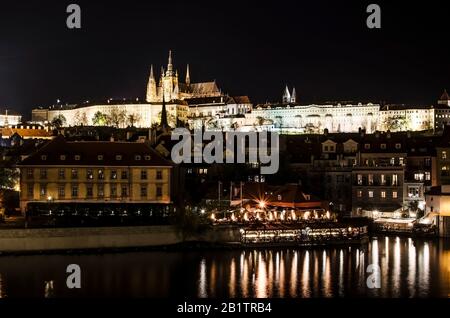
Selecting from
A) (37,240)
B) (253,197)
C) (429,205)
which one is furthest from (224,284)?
(429,205)

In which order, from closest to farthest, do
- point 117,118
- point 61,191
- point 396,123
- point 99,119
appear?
point 61,191 < point 396,123 < point 99,119 < point 117,118

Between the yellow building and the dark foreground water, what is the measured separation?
6841 millimetres

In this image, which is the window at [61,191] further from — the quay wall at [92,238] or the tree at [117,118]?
the tree at [117,118]

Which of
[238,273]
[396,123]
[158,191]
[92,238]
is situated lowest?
[238,273]

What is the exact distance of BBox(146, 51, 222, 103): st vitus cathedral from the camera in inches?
6747

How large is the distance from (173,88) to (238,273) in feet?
469

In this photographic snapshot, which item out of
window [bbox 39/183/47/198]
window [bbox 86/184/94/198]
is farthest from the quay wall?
window [bbox 39/183/47/198]

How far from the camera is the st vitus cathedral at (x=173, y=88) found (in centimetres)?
17138

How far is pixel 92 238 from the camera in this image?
35594 mm

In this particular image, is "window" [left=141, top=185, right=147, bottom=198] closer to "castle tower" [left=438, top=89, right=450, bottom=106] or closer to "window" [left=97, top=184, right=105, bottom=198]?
"window" [left=97, top=184, right=105, bottom=198]

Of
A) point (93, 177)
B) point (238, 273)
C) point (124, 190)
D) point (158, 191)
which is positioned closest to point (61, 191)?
point (93, 177)

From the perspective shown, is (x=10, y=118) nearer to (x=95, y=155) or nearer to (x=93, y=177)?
(x=95, y=155)
